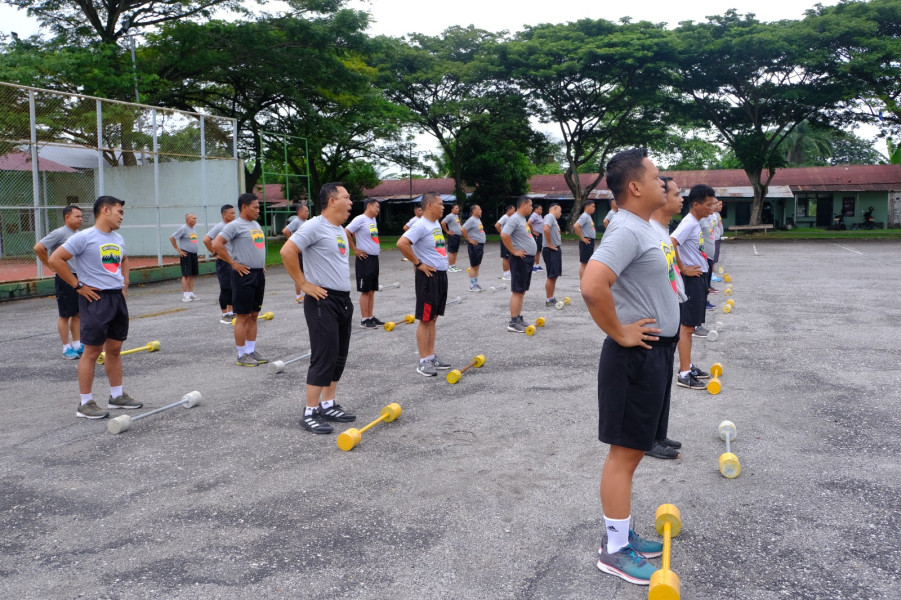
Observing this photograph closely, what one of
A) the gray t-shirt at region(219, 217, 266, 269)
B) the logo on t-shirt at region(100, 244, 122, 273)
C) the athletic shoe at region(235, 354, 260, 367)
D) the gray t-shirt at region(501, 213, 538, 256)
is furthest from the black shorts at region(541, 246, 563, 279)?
the logo on t-shirt at region(100, 244, 122, 273)

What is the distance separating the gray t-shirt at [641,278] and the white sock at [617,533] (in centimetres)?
93

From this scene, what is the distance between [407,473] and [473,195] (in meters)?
39.3

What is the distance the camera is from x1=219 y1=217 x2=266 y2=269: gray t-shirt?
8039 mm

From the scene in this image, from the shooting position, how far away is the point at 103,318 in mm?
5973

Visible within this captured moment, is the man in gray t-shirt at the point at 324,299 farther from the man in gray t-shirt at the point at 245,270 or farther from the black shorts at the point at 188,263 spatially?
the black shorts at the point at 188,263

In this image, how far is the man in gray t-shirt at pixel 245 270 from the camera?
26.0 ft

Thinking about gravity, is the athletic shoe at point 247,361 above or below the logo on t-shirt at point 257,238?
below

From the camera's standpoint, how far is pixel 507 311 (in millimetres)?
12000

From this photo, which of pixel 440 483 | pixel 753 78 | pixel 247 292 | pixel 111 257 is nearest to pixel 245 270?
pixel 247 292

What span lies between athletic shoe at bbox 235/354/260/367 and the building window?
44864mm

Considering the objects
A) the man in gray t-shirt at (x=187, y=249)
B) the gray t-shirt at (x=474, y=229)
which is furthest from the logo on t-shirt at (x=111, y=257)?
the gray t-shirt at (x=474, y=229)

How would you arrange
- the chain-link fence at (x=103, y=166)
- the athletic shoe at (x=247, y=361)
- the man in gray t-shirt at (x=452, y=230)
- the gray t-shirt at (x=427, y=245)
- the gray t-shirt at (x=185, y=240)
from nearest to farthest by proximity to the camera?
the gray t-shirt at (x=427, y=245) < the athletic shoe at (x=247, y=361) < the gray t-shirt at (x=185, y=240) < the chain-link fence at (x=103, y=166) < the man in gray t-shirt at (x=452, y=230)

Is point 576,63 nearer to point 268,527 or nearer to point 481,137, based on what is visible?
point 481,137

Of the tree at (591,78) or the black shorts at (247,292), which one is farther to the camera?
the tree at (591,78)
